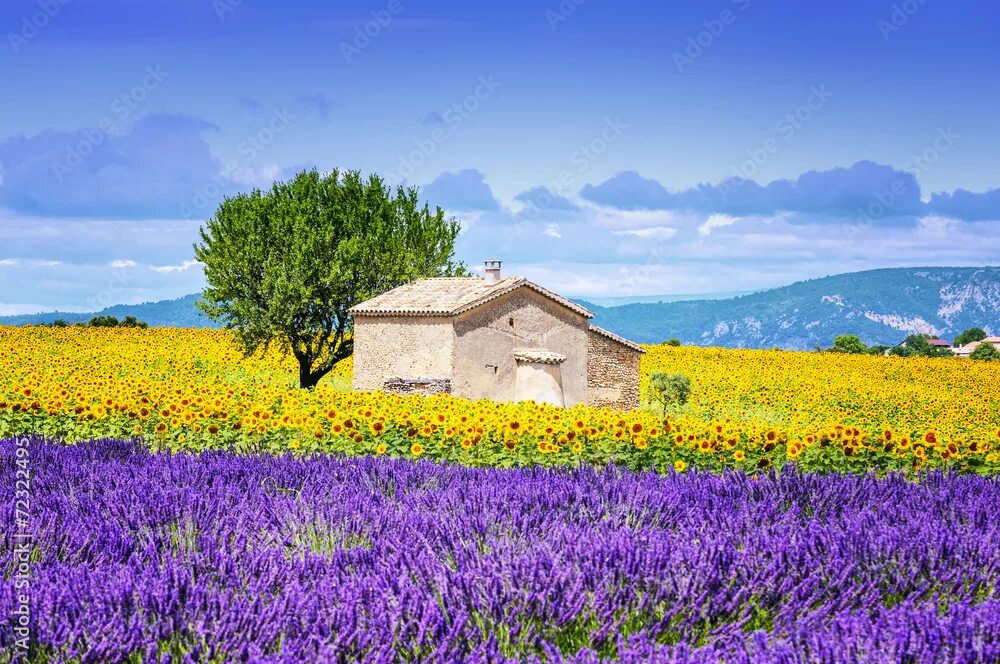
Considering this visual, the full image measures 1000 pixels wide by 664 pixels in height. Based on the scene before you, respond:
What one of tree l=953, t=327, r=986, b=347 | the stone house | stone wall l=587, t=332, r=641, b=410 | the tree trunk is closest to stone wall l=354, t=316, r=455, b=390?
the stone house

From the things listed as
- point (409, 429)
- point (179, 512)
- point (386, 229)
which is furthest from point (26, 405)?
point (386, 229)

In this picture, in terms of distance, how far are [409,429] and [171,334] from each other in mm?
31326

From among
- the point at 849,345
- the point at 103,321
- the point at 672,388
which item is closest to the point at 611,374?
the point at 672,388

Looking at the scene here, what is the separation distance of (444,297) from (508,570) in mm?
18958

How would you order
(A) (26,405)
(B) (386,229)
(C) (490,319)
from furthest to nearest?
1. (B) (386,229)
2. (C) (490,319)
3. (A) (26,405)

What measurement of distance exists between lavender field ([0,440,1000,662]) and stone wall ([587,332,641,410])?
18417mm

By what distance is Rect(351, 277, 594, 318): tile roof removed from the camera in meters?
21.5

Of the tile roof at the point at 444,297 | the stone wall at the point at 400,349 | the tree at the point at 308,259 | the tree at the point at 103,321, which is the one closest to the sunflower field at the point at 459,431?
the stone wall at the point at 400,349

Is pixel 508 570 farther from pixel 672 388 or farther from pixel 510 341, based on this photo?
pixel 672 388

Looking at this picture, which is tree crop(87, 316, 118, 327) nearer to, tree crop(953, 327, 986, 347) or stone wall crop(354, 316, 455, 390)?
stone wall crop(354, 316, 455, 390)

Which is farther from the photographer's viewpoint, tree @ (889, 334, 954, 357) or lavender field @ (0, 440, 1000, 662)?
tree @ (889, 334, 954, 357)

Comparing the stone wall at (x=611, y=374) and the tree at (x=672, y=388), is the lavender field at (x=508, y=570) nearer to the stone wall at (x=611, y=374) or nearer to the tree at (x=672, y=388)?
the stone wall at (x=611, y=374)

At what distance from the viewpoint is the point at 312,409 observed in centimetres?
1103

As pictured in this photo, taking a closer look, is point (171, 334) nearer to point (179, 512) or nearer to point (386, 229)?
point (386, 229)
